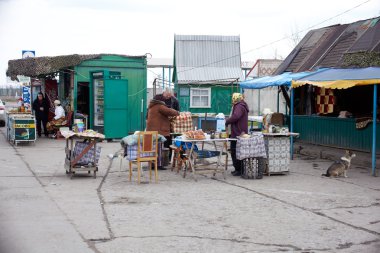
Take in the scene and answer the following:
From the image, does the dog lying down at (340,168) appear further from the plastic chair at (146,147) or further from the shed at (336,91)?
the plastic chair at (146,147)

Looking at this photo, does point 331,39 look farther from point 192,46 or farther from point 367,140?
point 192,46

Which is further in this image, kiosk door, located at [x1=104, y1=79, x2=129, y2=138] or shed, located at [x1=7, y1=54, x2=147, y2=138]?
shed, located at [x1=7, y1=54, x2=147, y2=138]

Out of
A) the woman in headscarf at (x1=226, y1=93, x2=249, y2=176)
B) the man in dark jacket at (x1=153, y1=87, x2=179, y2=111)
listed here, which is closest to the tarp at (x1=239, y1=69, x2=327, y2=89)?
the man in dark jacket at (x1=153, y1=87, x2=179, y2=111)

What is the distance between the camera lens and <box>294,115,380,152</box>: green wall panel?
15023 millimetres

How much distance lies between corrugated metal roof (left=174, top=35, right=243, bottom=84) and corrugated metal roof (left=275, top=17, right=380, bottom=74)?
1082 centimetres

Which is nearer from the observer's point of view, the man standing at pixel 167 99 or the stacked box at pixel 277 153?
the stacked box at pixel 277 153

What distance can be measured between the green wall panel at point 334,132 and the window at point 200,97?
11.7 metres

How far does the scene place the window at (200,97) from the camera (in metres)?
30.3

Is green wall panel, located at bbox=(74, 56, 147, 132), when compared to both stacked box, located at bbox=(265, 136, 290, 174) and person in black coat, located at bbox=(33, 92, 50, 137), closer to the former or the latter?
person in black coat, located at bbox=(33, 92, 50, 137)

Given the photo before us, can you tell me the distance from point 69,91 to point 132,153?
13449 millimetres

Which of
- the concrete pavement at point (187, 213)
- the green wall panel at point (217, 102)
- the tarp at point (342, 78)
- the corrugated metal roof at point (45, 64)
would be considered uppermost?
the corrugated metal roof at point (45, 64)

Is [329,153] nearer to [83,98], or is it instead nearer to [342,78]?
[342,78]

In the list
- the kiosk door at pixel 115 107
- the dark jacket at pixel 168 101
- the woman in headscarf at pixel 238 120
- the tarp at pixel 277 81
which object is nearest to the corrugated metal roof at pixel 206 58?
the kiosk door at pixel 115 107

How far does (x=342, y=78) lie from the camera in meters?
13.2
